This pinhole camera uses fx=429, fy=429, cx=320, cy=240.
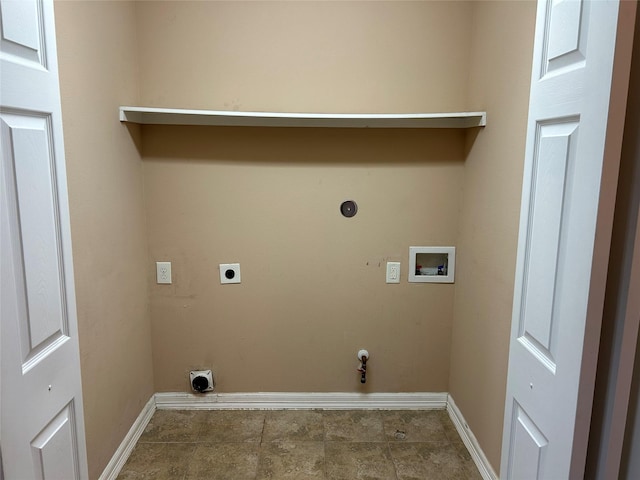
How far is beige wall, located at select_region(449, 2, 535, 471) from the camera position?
168 centimetres

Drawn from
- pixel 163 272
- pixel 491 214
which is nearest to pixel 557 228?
pixel 491 214

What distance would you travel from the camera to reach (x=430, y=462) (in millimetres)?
2074

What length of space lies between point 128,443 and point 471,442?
5.56ft

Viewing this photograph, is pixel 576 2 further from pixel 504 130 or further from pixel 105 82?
pixel 105 82

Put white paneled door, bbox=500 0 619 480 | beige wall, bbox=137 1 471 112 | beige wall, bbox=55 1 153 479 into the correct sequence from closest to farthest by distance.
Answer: white paneled door, bbox=500 0 619 480 → beige wall, bbox=55 1 153 479 → beige wall, bbox=137 1 471 112

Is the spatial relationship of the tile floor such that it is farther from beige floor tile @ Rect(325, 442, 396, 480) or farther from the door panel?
the door panel

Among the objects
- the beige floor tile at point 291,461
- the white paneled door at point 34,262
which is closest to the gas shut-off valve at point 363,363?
the beige floor tile at point 291,461

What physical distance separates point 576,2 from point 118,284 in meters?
1.97

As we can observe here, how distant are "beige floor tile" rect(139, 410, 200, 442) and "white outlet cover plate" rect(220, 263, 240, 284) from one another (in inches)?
31.3

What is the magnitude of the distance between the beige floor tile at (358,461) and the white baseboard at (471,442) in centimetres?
40

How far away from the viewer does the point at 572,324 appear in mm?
924

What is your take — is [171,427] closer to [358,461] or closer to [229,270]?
[229,270]

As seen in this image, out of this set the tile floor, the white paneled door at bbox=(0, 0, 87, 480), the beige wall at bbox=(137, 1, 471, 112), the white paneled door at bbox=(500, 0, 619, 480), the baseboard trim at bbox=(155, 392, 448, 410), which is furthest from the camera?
the baseboard trim at bbox=(155, 392, 448, 410)

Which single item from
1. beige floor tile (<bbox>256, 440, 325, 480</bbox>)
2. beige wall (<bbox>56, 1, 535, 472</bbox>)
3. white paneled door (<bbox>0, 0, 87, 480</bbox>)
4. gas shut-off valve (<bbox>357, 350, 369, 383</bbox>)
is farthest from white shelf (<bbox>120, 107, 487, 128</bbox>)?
beige floor tile (<bbox>256, 440, 325, 480</bbox>)
